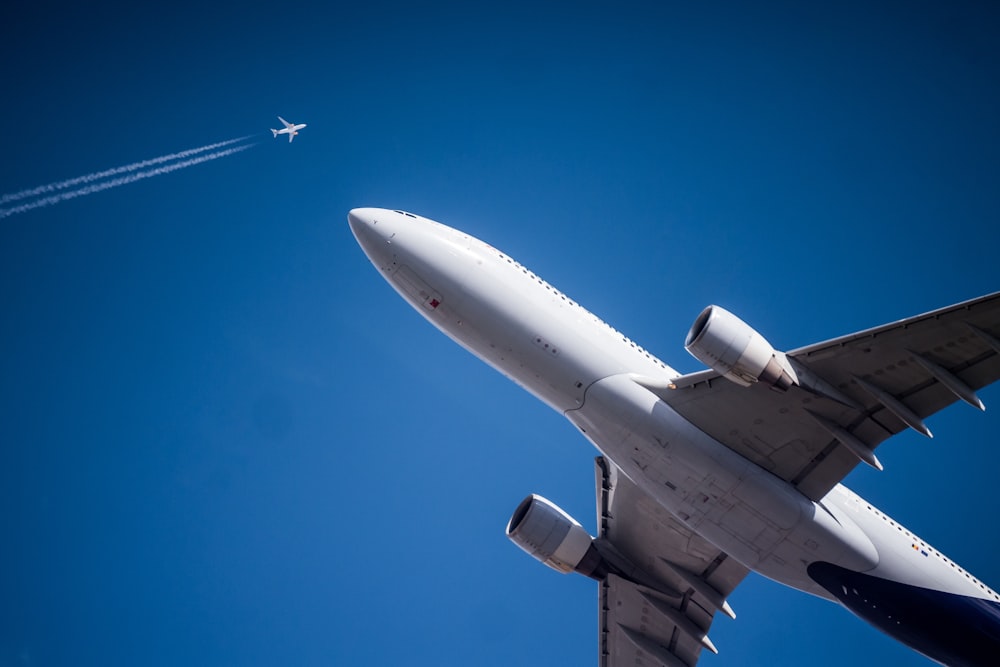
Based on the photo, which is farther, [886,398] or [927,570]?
[927,570]

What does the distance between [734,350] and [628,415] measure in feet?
9.97

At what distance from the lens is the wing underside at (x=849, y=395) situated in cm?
1714

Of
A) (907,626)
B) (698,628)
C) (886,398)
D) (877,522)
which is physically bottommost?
(698,628)

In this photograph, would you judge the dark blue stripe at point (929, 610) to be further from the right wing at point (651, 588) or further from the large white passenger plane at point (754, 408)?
the right wing at point (651, 588)

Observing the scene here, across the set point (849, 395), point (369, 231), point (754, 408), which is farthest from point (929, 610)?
point (369, 231)

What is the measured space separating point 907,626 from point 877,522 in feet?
9.40

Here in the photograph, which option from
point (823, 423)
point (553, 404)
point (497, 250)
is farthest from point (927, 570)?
point (497, 250)

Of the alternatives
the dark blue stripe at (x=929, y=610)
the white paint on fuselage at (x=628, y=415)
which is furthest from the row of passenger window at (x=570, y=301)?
the dark blue stripe at (x=929, y=610)

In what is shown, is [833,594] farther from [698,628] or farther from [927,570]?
[698,628]

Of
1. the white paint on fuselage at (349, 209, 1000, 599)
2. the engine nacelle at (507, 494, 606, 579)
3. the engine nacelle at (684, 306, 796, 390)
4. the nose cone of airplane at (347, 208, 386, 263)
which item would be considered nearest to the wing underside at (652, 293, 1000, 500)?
the white paint on fuselage at (349, 209, 1000, 599)

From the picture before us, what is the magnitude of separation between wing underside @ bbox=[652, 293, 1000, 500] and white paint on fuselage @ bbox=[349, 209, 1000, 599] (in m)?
0.54

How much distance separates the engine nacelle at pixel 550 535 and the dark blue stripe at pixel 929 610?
6.79 metres

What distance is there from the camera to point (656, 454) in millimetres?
18828

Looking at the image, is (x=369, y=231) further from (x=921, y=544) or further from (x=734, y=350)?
(x=921, y=544)
